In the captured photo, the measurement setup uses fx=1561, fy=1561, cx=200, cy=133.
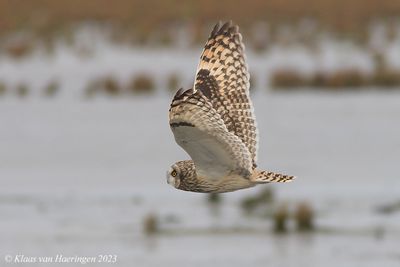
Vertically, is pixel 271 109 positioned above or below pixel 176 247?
above

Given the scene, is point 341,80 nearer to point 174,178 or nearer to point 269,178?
point 174,178

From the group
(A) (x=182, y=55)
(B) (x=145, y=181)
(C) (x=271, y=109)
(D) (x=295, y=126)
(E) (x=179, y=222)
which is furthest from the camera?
(A) (x=182, y=55)

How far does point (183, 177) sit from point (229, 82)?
2.69 feet

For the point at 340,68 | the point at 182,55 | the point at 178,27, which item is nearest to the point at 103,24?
the point at 178,27

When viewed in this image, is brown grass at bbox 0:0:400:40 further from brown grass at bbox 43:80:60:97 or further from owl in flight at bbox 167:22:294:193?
owl in flight at bbox 167:22:294:193

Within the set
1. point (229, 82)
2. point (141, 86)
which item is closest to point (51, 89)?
point (141, 86)

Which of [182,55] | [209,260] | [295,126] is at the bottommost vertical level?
[209,260]

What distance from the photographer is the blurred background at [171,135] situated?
17.2m

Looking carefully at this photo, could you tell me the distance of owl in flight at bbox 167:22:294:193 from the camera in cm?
866

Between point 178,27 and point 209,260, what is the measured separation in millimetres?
22651

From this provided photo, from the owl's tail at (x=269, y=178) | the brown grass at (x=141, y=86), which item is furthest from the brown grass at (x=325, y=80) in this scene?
the owl's tail at (x=269, y=178)

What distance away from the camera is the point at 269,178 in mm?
9062

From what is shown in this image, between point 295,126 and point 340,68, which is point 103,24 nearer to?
point 340,68

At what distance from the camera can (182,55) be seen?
34219mm
